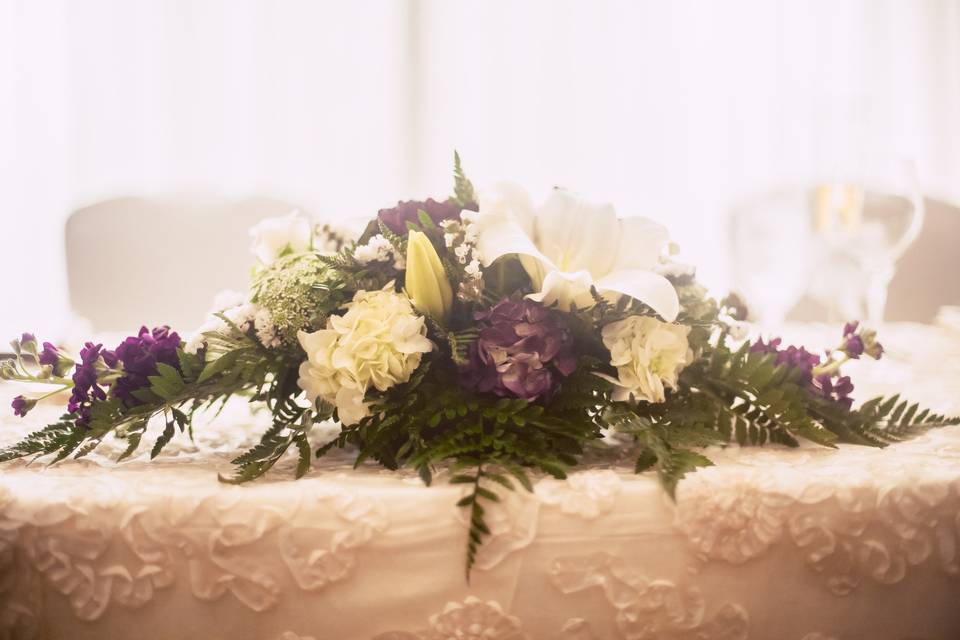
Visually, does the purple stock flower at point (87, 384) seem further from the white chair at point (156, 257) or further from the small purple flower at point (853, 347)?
the white chair at point (156, 257)

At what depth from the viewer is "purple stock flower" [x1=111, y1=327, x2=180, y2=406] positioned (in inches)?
30.3

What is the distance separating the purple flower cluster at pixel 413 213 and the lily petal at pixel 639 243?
175 millimetres

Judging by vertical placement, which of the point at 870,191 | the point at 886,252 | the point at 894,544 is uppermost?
the point at 870,191

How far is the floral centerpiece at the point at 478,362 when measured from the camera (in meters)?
0.71

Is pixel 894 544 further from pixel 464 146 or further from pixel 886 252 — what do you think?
pixel 464 146

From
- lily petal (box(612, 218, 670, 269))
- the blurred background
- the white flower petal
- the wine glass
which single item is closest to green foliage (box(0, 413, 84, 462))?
the white flower petal

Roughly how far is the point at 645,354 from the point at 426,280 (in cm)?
21

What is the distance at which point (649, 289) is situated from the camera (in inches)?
28.0

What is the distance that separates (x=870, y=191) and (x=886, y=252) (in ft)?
0.63

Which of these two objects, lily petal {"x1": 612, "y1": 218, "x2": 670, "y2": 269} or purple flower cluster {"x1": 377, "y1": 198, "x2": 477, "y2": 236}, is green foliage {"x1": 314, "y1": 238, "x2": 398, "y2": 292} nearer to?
purple flower cluster {"x1": 377, "y1": 198, "x2": 477, "y2": 236}

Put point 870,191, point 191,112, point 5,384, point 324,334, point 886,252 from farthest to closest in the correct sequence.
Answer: point 191,112, point 886,252, point 870,191, point 5,384, point 324,334

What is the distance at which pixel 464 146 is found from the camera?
3586 millimetres

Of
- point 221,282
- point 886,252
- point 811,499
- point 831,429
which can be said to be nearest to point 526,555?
point 811,499

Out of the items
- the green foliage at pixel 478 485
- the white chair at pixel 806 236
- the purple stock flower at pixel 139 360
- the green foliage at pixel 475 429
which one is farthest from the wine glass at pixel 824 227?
the purple stock flower at pixel 139 360
